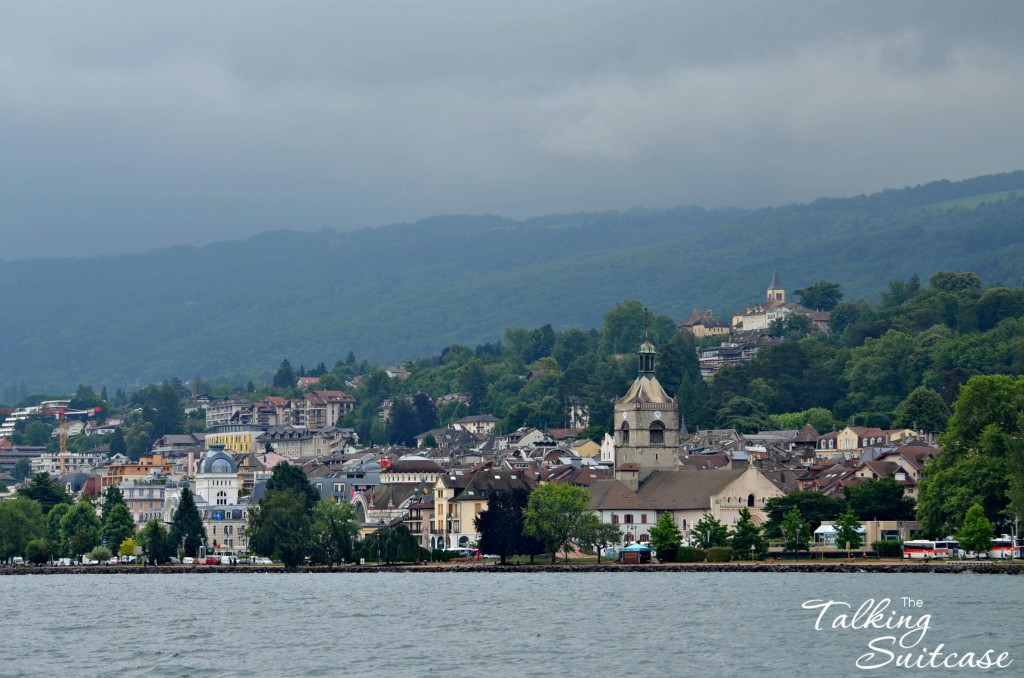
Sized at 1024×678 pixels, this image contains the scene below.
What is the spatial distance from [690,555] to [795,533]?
20.7 feet

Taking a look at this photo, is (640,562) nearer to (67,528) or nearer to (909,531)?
(909,531)

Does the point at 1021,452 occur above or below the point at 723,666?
above

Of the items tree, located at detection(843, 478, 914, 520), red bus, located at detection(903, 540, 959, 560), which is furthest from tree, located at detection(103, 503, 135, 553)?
red bus, located at detection(903, 540, 959, 560)

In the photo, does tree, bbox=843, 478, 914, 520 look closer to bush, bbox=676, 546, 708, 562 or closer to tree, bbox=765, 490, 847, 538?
tree, bbox=765, 490, 847, 538

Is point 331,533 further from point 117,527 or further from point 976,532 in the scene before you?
point 976,532

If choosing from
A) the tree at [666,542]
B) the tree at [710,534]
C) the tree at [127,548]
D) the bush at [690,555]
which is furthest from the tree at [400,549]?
the tree at [127,548]

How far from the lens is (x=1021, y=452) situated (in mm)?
108438

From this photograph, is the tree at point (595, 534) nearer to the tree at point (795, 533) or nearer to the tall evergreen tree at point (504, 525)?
the tall evergreen tree at point (504, 525)

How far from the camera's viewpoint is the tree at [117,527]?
507ft

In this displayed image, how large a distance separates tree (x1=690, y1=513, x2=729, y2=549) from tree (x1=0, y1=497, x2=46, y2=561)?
5285 cm

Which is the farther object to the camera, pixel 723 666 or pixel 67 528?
pixel 67 528

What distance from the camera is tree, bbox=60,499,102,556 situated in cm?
15038

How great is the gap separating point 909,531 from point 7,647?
64.9 metres

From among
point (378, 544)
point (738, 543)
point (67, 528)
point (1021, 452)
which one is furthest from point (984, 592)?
point (67, 528)
